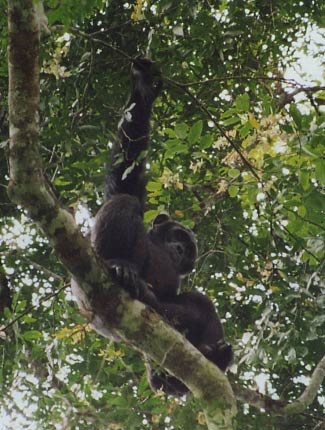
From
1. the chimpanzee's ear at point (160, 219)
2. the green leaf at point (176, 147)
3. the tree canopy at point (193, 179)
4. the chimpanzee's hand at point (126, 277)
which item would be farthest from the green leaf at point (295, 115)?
the chimpanzee's ear at point (160, 219)

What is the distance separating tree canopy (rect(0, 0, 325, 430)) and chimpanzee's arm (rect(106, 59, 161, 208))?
124mm

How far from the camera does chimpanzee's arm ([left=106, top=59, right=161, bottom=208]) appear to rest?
513 centimetres

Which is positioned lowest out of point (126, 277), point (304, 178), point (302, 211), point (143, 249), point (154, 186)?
point (126, 277)

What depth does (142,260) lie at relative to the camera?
5746 mm

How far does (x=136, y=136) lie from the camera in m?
5.66

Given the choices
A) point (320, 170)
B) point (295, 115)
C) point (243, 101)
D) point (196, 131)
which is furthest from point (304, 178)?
point (196, 131)

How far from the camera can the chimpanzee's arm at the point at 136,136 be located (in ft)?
16.8

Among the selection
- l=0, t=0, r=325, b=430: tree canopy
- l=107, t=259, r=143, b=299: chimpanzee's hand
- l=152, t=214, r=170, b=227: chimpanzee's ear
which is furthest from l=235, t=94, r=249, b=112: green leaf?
l=152, t=214, r=170, b=227: chimpanzee's ear

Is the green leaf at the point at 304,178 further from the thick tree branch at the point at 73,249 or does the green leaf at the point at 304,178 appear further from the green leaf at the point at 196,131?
the thick tree branch at the point at 73,249

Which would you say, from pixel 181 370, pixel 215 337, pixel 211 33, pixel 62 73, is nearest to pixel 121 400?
pixel 215 337

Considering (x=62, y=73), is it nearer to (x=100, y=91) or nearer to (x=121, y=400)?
(x=100, y=91)

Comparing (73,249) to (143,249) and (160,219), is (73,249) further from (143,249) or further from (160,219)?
(160,219)

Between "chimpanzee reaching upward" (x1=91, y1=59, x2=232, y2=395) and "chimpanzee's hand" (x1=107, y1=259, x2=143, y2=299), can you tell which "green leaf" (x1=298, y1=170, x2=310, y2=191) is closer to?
"chimpanzee reaching upward" (x1=91, y1=59, x2=232, y2=395)

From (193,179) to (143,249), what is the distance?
1.20m
